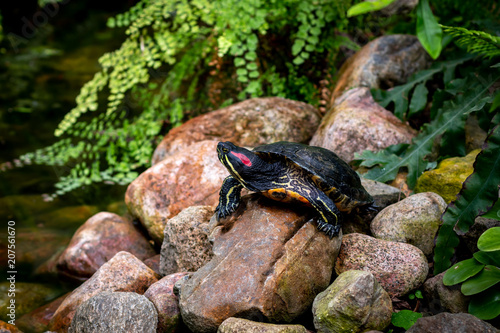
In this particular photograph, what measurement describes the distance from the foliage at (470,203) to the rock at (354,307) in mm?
586

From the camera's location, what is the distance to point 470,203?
8.42 feet

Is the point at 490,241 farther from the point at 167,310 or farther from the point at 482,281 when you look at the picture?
the point at 167,310

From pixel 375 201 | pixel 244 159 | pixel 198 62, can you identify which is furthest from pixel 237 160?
pixel 198 62

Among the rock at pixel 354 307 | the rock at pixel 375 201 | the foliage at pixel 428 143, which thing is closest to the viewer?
the rock at pixel 354 307

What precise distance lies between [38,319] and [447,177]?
11.5 ft

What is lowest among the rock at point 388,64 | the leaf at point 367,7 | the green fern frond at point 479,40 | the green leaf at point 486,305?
the green leaf at point 486,305

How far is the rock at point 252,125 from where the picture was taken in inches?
178

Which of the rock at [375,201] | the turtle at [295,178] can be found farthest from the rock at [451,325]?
the rock at [375,201]

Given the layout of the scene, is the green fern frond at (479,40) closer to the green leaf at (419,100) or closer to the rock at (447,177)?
the rock at (447,177)

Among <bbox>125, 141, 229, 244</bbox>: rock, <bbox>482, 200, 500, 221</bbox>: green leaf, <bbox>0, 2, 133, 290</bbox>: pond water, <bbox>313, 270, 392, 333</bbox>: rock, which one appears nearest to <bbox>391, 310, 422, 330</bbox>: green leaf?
<bbox>313, 270, 392, 333</bbox>: rock

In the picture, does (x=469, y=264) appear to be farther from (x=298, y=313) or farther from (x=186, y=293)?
(x=186, y=293)

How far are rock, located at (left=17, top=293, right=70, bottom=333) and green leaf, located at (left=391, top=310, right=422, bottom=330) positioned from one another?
2.58 metres

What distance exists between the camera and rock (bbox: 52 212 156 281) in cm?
380

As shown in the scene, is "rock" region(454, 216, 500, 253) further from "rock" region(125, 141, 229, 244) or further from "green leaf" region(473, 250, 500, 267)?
"rock" region(125, 141, 229, 244)
